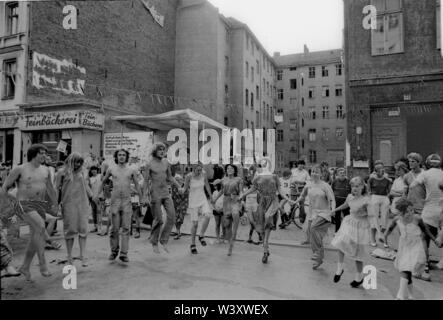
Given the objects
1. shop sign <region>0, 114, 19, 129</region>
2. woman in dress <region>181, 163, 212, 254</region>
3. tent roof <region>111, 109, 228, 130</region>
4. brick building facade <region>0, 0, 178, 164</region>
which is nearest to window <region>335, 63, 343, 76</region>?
brick building facade <region>0, 0, 178, 164</region>

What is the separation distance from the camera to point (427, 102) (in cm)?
1327

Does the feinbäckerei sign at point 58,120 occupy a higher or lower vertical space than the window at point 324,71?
lower

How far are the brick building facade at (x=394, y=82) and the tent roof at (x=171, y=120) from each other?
6.31m

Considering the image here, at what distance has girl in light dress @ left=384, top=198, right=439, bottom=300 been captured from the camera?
4410 mm

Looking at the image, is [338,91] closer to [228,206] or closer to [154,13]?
[154,13]

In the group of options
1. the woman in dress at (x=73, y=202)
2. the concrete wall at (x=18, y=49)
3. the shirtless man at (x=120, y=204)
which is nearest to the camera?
the woman in dress at (x=73, y=202)

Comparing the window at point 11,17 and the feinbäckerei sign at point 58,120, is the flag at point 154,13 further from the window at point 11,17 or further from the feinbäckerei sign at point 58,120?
the feinbäckerei sign at point 58,120

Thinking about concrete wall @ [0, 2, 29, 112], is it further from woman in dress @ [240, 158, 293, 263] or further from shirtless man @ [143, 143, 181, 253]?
woman in dress @ [240, 158, 293, 263]

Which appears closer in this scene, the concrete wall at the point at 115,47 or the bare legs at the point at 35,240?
the bare legs at the point at 35,240

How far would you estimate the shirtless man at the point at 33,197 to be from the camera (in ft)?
16.1

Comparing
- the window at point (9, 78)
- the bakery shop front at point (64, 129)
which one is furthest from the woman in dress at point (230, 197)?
the window at point (9, 78)
